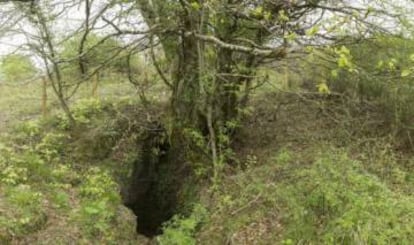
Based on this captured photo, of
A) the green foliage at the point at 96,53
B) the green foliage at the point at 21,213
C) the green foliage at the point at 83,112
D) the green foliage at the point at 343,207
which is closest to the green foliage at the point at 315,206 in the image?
the green foliage at the point at 343,207

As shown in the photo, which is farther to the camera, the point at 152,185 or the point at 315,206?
the point at 152,185

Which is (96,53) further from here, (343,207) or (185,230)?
(343,207)

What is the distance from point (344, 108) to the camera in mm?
8992

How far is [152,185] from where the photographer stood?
10055 millimetres

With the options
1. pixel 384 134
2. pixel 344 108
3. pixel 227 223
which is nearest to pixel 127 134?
pixel 227 223

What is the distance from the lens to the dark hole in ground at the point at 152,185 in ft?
30.6

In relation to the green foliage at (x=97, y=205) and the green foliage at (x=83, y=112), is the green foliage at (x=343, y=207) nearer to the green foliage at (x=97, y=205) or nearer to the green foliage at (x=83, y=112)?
the green foliage at (x=97, y=205)

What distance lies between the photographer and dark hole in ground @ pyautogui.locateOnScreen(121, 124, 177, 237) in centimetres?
933

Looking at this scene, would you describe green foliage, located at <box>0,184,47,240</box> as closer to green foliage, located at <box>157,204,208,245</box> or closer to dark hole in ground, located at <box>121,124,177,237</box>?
green foliage, located at <box>157,204,208,245</box>

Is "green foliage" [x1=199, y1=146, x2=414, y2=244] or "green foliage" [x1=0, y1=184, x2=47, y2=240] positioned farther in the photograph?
"green foliage" [x1=0, y1=184, x2=47, y2=240]

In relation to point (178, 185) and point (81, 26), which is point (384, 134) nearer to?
point (178, 185)

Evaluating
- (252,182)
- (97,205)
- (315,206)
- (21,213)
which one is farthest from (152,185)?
(315,206)

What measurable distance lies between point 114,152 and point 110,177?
0.85m

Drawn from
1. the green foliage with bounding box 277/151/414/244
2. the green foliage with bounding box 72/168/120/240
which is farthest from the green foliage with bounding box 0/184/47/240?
the green foliage with bounding box 277/151/414/244
